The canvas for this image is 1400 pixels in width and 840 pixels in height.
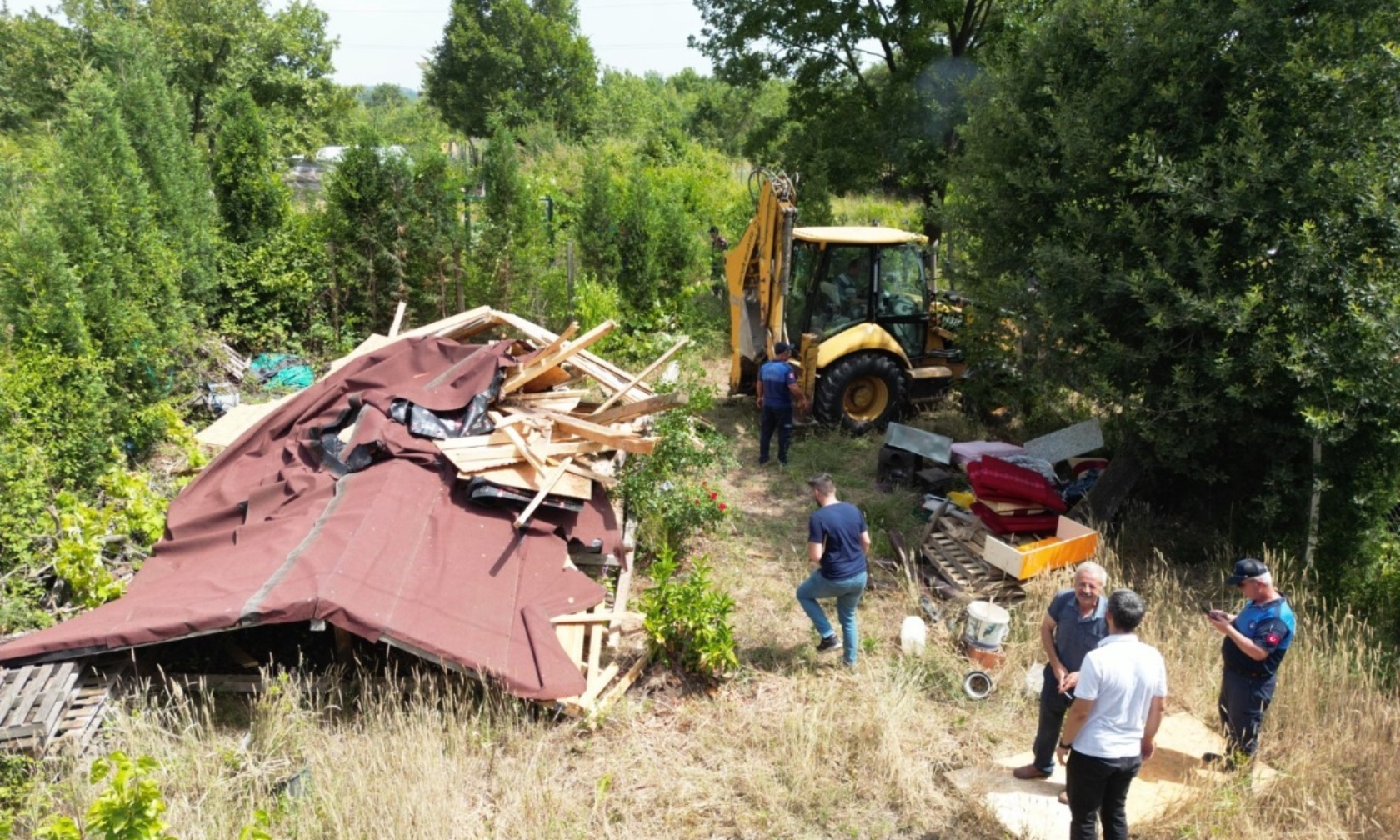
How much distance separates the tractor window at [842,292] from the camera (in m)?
9.78

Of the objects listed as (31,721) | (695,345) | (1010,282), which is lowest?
(31,721)

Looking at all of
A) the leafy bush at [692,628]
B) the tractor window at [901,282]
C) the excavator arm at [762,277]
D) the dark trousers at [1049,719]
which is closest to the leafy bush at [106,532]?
the leafy bush at [692,628]

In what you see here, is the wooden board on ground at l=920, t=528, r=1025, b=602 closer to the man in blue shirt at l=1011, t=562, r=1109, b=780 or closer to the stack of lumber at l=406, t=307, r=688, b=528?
the man in blue shirt at l=1011, t=562, r=1109, b=780

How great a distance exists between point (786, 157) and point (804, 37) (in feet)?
6.43

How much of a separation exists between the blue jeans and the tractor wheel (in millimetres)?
4163

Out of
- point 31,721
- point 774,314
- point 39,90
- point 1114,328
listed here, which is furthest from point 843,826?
point 39,90

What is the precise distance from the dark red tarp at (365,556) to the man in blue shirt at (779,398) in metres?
2.32

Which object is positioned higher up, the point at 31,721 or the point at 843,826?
the point at 31,721

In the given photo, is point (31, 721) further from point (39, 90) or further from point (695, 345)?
point (39, 90)

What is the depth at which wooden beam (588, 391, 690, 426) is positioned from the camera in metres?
7.47

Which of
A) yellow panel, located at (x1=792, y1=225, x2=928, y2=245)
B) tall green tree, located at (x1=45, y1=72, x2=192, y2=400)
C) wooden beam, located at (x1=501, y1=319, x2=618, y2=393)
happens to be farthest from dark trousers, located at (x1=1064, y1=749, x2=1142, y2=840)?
tall green tree, located at (x1=45, y1=72, x2=192, y2=400)

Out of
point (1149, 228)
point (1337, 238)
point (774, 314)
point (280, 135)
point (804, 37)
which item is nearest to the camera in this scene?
point (1337, 238)

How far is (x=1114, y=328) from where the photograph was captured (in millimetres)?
7484

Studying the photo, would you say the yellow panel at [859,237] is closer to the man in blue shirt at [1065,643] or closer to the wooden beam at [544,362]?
the wooden beam at [544,362]
